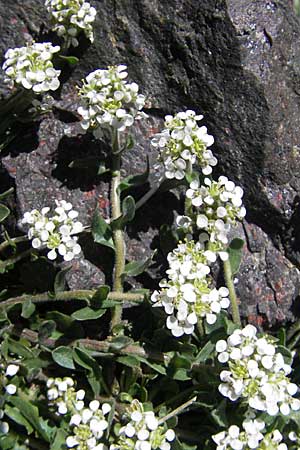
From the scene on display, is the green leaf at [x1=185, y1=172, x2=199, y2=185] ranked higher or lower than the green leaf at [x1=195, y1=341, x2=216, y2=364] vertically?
higher

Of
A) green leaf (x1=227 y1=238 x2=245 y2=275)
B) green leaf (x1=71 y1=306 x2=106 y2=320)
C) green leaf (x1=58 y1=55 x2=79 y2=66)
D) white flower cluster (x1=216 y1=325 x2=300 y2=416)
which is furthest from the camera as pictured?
green leaf (x1=58 y1=55 x2=79 y2=66)

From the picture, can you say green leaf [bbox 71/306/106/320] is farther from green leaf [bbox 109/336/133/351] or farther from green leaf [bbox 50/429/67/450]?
green leaf [bbox 50/429/67/450]

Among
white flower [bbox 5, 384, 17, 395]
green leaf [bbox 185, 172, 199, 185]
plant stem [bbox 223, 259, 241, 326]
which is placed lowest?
white flower [bbox 5, 384, 17, 395]

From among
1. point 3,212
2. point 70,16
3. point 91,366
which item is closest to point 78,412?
point 91,366

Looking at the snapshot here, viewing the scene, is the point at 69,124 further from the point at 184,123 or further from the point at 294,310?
the point at 294,310

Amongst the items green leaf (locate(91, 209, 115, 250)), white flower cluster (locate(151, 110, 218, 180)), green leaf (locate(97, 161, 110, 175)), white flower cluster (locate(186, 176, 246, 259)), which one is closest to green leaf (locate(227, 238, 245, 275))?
white flower cluster (locate(186, 176, 246, 259))

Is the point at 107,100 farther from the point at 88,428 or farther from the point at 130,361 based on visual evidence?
the point at 88,428
